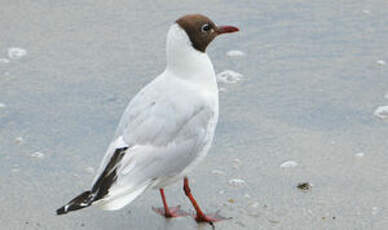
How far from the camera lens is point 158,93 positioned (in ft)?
13.1

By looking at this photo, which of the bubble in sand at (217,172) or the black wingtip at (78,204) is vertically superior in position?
the black wingtip at (78,204)

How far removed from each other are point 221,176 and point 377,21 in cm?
233

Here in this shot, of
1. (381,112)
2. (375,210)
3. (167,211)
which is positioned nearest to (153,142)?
(167,211)

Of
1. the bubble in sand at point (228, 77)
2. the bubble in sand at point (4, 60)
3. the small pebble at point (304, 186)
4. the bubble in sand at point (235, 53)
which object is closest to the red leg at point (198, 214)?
the small pebble at point (304, 186)

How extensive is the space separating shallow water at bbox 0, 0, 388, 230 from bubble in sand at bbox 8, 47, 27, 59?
0.10 feet

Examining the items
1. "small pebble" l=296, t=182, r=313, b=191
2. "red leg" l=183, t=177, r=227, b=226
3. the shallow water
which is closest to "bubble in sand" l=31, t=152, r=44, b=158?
the shallow water

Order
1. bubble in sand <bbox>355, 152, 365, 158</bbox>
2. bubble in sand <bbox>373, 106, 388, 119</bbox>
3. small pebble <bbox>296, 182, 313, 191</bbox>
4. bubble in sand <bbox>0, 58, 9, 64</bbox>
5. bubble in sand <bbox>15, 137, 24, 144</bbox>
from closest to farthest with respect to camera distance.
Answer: small pebble <bbox>296, 182, 313, 191</bbox>
bubble in sand <bbox>355, 152, 365, 158</bbox>
bubble in sand <bbox>15, 137, 24, 144</bbox>
bubble in sand <bbox>373, 106, 388, 119</bbox>
bubble in sand <bbox>0, 58, 9, 64</bbox>

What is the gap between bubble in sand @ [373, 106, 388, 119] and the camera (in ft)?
16.2

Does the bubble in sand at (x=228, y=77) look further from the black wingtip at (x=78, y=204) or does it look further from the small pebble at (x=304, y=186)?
the black wingtip at (x=78, y=204)

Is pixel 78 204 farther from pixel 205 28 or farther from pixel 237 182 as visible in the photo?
pixel 205 28

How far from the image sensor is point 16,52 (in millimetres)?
5785

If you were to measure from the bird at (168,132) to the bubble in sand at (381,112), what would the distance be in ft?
4.32

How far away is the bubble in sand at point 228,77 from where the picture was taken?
5.39m

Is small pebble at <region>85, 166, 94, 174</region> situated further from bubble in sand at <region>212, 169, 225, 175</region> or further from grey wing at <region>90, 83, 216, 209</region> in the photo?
bubble in sand at <region>212, 169, 225, 175</region>
